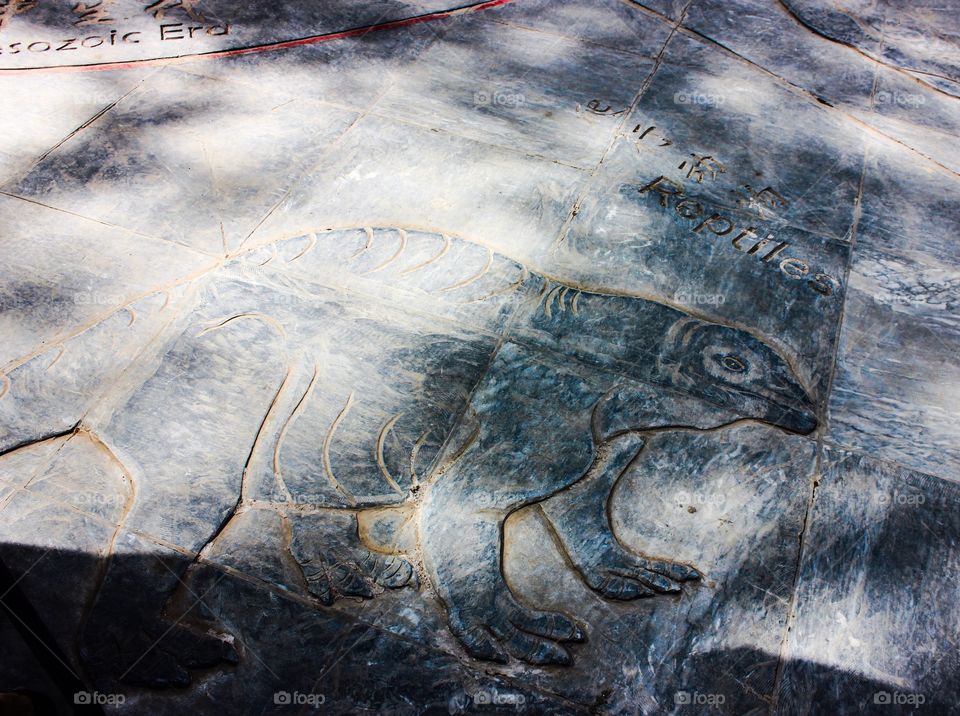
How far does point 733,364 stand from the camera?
10.2 ft

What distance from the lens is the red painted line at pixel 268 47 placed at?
4.69 m

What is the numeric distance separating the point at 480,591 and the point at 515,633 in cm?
18

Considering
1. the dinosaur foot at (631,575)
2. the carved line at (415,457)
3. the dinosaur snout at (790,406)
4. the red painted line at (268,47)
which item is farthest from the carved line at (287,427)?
the red painted line at (268,47)

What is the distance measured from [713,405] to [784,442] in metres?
0.31

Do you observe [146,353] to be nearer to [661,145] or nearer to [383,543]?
[383,543]

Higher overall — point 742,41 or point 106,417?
point 742,41

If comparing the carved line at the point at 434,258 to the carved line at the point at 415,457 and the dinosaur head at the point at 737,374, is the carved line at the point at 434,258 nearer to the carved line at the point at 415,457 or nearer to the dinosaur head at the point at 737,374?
the carved line at the point at 415,457

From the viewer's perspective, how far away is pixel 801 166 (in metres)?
4.14

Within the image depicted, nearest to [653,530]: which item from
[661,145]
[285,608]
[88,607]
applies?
[285,608]

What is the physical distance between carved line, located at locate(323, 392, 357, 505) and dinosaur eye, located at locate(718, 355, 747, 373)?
5.29ft

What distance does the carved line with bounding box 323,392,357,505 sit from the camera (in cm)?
269

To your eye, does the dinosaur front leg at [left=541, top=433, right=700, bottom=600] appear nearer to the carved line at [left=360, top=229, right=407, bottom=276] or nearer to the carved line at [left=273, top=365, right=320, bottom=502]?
the carved line at [left=273, top=365, right=320, bottom=502]

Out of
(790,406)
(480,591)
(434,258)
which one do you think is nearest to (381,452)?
A: (480,591)

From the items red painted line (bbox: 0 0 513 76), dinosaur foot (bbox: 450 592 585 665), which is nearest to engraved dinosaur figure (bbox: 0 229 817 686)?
dinosaur foot (bbox: 450 592 585 665)
